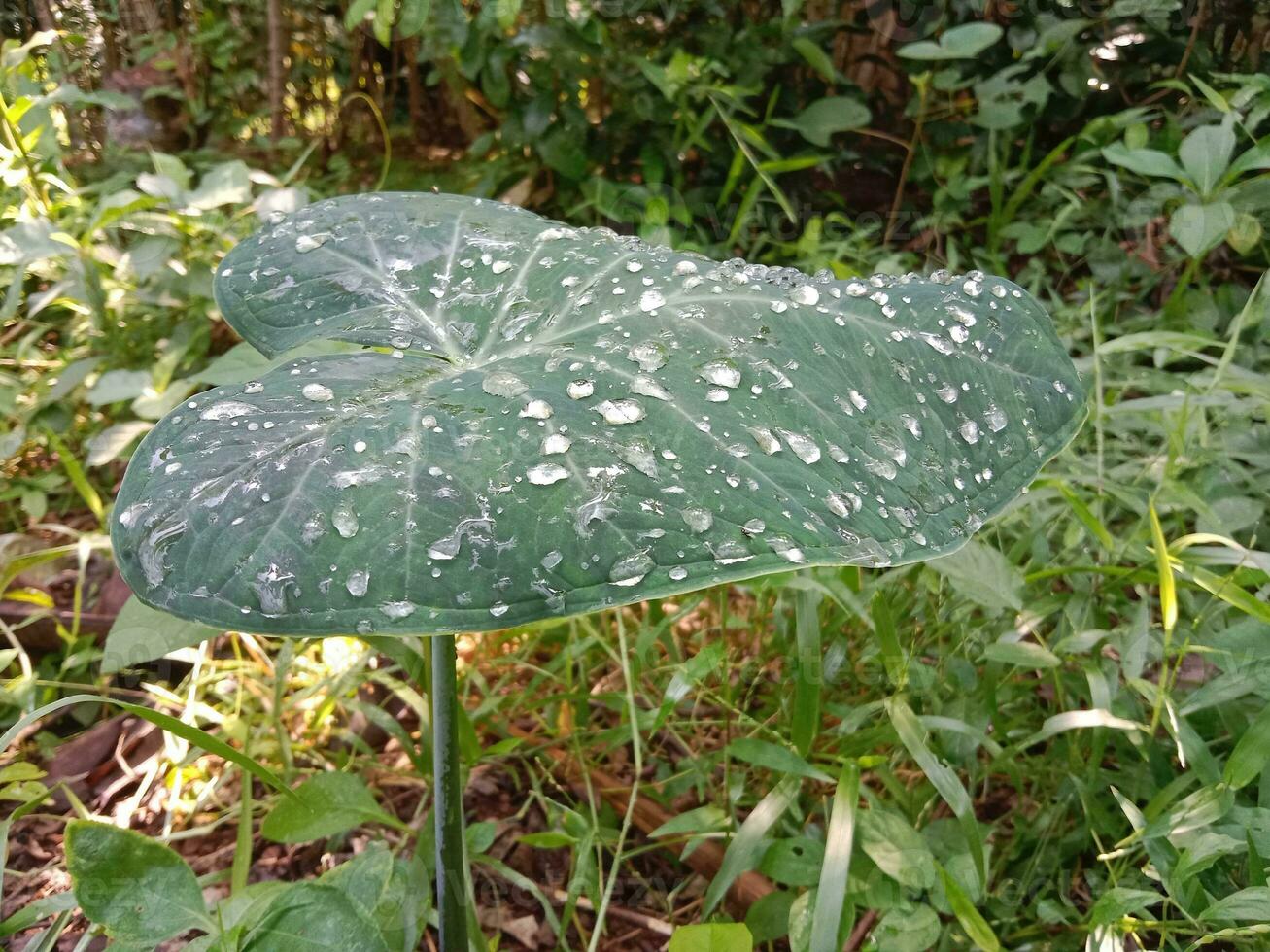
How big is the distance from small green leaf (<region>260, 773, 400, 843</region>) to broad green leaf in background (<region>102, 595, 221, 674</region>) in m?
0.18

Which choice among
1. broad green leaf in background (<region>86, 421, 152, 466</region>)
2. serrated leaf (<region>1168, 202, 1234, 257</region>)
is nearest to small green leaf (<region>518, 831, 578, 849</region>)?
broad green leaf in background (<region>86, 421, 152, 466</region>)

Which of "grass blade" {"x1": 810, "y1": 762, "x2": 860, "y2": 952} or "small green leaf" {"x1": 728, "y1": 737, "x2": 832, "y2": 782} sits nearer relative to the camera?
"grass blade" {"x1": 810, "y1": 762, "x2": 860, "y2": 952}

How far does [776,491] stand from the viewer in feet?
1.80

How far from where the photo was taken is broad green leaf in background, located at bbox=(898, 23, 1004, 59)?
79.1 inches

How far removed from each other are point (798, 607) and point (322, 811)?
537 millimetres

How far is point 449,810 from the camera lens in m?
0.76

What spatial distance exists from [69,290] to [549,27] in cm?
129

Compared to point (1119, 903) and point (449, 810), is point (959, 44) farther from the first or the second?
point (449, 810)

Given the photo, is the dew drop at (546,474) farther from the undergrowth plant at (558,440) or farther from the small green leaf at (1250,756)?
the small green leaf at (1250,756)

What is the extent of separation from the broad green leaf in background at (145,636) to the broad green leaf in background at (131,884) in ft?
0.69

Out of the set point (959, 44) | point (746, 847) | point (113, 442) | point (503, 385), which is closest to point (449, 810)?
point (746, 847)

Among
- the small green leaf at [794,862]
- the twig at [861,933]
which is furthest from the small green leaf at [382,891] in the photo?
the twig at [861,933]

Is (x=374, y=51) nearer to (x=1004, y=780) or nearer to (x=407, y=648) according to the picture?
(x=407, y=648)

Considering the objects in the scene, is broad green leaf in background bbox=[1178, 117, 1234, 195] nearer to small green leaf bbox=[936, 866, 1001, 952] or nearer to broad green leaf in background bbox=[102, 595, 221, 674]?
small green leaf bbox=[936, 866, 1001, 952]
